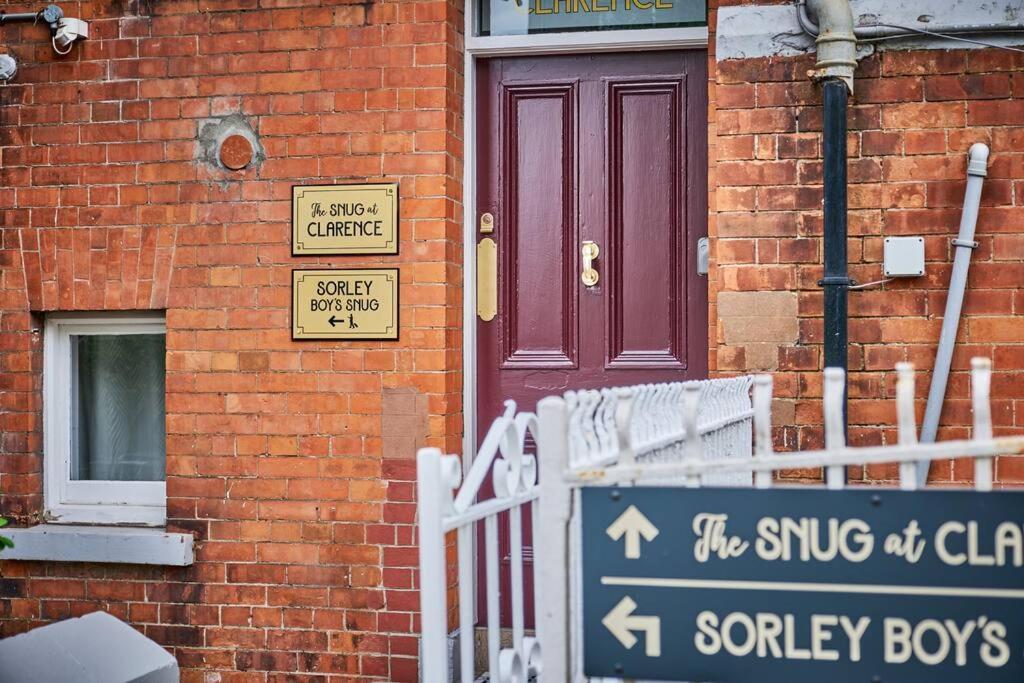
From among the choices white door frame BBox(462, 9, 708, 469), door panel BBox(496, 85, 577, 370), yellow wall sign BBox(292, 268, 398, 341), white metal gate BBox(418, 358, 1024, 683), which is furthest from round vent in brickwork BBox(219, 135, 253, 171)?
white metal gate BBox(418, 358, 1024, 683)

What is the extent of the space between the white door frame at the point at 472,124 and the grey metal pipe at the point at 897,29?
28.8 inches

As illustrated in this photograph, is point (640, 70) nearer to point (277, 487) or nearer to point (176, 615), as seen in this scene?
point (277, 487)

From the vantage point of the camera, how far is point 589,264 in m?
5.27

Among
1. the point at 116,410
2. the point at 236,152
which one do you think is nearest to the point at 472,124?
the point at 236,152

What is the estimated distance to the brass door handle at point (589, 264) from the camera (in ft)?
17.3

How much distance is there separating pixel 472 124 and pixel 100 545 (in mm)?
2379

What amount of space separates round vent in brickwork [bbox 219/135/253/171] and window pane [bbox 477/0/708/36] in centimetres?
112

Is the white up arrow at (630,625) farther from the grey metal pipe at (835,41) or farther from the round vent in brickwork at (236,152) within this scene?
the round vent in brickwork at (236,152)

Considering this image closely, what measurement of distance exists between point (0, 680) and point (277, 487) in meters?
1.60

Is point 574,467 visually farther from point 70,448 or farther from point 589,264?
point 70,448

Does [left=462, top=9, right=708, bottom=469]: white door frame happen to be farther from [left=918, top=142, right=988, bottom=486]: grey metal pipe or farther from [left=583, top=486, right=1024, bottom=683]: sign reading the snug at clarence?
[left=583, top=486, right=1024, bottom=683]: sign reading the snug at clarence

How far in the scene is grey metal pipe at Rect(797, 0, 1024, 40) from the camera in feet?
15.0

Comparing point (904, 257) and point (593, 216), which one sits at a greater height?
point (593, 216)

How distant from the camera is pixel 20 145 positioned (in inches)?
214
